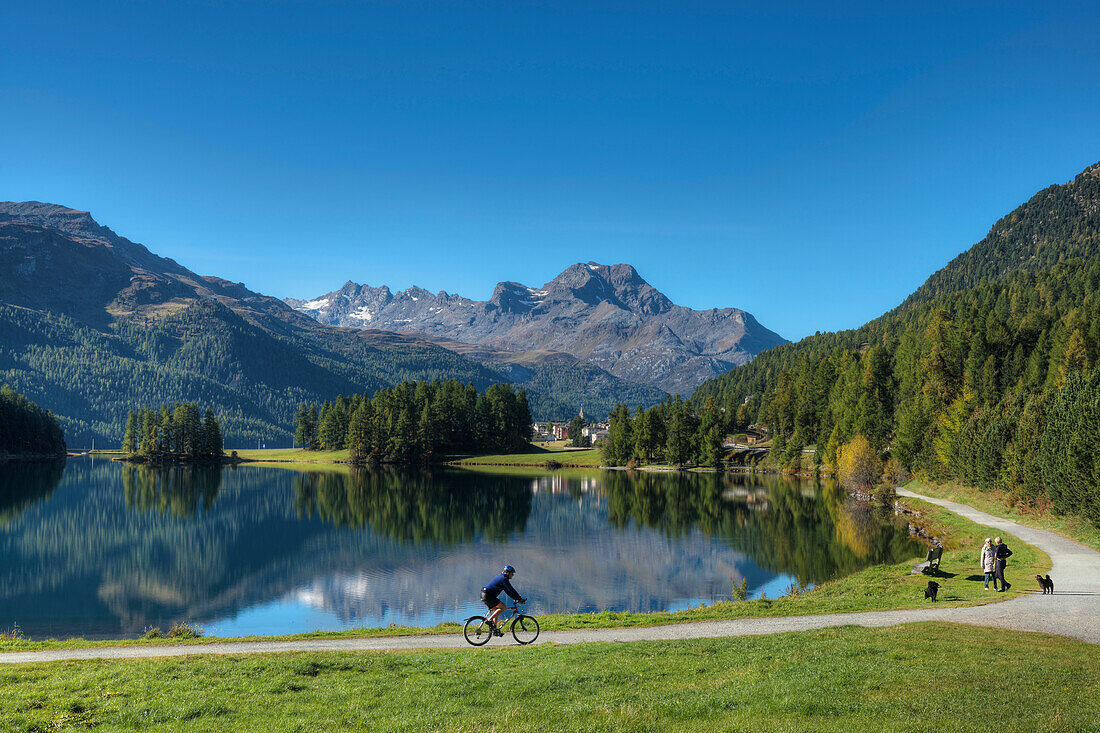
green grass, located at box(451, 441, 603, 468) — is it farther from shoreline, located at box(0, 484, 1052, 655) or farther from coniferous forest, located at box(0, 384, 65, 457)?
shoreline, located at box(0, 484, 1052, 655)

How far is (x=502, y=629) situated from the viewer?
23078 millimetres

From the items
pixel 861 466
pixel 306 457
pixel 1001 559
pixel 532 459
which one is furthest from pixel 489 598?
pixel 306 457

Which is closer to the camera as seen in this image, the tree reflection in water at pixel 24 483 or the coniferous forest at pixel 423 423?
the tree reflection in water at pixel 24 483

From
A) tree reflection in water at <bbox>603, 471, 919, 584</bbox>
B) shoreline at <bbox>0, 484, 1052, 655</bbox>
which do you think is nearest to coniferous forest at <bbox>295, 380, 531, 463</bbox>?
tree reflection in water at <bbox>603, 471, 919, 584</bbox>

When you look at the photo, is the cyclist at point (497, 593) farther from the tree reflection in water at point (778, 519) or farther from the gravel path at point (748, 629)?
the tree reflection in water at point (778, 519)

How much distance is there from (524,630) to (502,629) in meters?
0.77

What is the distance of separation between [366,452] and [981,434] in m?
121

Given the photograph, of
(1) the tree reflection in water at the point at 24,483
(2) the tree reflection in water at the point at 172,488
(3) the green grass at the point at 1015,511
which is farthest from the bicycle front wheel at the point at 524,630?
(1) the tree reflection in water at the point at 24,483

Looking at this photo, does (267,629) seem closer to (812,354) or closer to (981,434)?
(981,434)

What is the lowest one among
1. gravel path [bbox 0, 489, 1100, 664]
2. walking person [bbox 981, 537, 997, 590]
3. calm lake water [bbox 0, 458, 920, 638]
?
calm lake water [bbox 0, 458, 920, 638]

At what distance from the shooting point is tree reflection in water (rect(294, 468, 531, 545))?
6762 centimetres

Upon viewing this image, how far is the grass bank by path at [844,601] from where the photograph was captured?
84.0 ft

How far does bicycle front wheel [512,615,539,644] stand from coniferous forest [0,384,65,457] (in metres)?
179

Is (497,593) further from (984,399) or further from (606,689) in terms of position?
(984,399)
